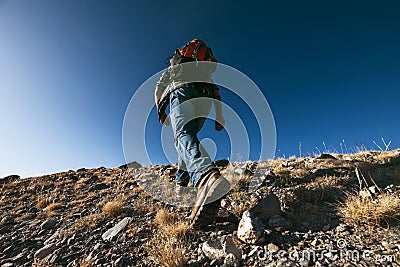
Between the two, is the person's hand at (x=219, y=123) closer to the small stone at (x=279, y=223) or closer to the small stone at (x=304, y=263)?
the small stone at (x=279, y=223)

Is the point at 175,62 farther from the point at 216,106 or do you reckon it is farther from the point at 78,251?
the point at 78,251

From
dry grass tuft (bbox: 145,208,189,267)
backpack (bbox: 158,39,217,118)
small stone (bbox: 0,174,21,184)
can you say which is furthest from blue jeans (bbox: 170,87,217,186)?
small stone (bbox: 0,174,21,184)

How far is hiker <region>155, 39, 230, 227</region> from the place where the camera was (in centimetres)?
226

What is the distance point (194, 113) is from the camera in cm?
309

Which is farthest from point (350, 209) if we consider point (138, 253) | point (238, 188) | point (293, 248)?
point (138, 253)

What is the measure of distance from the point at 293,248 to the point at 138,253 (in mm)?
1609

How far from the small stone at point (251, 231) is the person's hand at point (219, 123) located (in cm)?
229

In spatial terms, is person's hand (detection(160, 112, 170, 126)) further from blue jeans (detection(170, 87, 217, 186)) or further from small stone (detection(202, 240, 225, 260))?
small stone (detection(202, 240, 225, 260))

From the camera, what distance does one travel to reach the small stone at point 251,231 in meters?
2.15

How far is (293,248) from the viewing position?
6.57 ft

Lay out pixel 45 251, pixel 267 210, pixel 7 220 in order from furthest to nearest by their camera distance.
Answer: pixel 7 220 → pixel 45 251 → pixel 267 210

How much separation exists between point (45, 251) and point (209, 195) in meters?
2.54

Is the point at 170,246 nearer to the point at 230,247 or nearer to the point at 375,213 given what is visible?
the point at 230,247

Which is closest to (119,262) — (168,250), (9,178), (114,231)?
(168,250)
